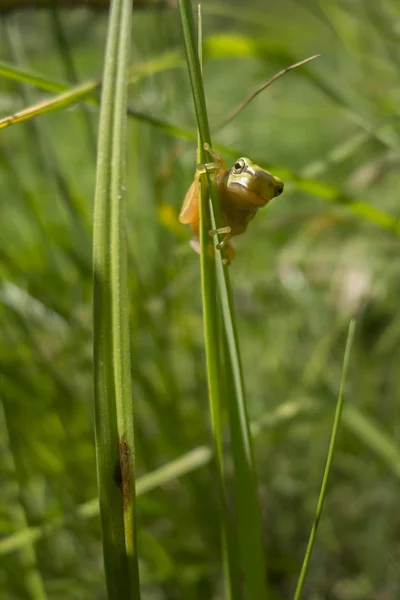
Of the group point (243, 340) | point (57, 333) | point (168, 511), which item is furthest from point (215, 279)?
point (243, 340)

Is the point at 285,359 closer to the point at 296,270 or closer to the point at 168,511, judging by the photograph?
the point at 296,270

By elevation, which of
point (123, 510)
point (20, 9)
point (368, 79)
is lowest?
point (123, 510)

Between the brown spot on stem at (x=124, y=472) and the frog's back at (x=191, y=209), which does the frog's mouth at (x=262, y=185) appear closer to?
the frog's back at (x=191, y=209)

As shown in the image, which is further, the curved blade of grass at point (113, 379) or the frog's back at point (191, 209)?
the frog's back at point (191, 209)

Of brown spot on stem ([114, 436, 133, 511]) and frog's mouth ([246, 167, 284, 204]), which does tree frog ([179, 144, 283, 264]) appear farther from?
brown spot on stem ([114, 436, 133, 511])

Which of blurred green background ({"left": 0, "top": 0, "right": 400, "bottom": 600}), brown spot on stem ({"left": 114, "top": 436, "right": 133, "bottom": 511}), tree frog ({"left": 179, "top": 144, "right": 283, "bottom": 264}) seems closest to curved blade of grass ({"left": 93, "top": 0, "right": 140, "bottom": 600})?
brown spot on stem ({"left": 114, "top": 436, "right": 133, "bottom": 511})

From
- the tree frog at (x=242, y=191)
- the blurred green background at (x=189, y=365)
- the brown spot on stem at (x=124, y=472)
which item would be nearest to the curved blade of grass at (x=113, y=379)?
the brown spot on stem at (x=124, y=472)
